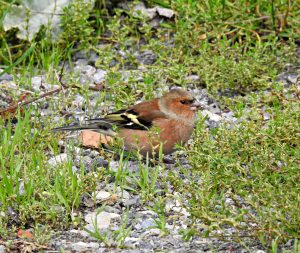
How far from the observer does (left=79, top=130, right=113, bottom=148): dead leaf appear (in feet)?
20.6

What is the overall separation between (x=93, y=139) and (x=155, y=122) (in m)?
0.48

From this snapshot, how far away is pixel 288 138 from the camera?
525cm

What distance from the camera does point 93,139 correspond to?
638cm

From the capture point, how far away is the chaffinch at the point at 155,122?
6.16 metres

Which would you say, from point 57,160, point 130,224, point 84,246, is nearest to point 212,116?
point 57,160

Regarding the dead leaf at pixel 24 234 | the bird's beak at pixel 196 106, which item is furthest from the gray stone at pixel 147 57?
the dead leaf at pixel 24 234

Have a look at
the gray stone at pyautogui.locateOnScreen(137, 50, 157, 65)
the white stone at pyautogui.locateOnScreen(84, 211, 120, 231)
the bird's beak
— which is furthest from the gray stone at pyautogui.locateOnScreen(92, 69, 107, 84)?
the white stone at pyautogui.locateOnScreen(84, 211, 120, 231)

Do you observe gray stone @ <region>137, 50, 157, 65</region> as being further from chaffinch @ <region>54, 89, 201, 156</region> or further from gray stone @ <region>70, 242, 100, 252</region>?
gray stone @ <region>70, 242, 100, 252</region>

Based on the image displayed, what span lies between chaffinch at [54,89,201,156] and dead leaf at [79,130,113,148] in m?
0.06

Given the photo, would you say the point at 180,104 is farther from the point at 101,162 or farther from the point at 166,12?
the point at 166,12

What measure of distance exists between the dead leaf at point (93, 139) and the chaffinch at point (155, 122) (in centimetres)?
6

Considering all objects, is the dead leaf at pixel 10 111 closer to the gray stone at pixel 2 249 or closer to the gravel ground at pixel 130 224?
the gravel ground at pixel 130 224

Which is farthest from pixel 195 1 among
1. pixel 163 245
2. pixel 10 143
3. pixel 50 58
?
pixel 163 245

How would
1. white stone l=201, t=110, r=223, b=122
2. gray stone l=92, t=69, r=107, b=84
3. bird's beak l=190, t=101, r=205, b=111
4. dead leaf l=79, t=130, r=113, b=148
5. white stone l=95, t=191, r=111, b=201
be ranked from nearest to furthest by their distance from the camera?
1. white stone l=95, t=191, r=111, b=201
2. dead leaf l=79, t=130, r=113, b=148
3. bird's beak l=190, t=101, r=205, b=111
4. white stone l=201, t=110, r=223, b=122
5. gray stone l=92, t=69, r=107, b=84
